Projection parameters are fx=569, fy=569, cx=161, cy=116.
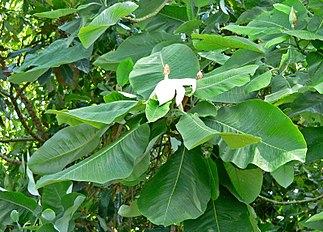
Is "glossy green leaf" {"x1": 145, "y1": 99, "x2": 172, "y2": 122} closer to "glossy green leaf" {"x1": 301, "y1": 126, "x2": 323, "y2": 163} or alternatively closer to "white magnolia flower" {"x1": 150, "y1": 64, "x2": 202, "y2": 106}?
"white magnolia flower" {"x1": 150, "y1": 64, "x2": 202, "y2": 106}

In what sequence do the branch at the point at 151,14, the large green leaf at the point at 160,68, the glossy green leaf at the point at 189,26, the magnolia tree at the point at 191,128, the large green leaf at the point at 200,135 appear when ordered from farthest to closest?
the branch at the point at 151,14 < the glossy green leaf at the point at 189,26 < the large green leaf at the point at 160,68 < the magnolia tree at the point at 191,128 < the large green leaf at the point at 200,135

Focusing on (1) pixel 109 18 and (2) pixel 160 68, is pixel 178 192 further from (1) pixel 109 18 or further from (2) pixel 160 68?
(1) pixel 109 18

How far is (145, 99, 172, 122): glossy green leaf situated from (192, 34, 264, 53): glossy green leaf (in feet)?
0.69

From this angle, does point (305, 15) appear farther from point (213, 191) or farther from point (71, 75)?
point (71, 75)

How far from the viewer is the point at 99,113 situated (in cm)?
91

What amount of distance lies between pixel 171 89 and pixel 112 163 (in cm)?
15

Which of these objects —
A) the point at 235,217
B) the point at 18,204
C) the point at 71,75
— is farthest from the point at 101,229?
the point at 235,217

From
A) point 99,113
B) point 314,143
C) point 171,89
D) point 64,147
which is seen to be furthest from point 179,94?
point 314,143

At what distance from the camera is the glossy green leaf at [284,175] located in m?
0.91

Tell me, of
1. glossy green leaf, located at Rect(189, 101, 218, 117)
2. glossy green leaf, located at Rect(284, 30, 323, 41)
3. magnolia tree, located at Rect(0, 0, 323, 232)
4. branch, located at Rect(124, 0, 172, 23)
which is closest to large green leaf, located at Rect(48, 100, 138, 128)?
magnolia tree, located at Rect(0, 0, 323, 232)

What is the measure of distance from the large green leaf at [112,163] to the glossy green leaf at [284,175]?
0.71 ft

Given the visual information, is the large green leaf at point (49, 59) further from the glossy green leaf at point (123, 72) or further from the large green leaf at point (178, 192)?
the large green leaf at point (178, 192)

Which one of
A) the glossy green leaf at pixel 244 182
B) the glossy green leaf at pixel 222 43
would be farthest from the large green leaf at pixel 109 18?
the glossy green leaf at pixel 244 182

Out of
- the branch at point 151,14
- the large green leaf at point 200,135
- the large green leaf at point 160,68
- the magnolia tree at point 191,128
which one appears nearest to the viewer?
the large green leaf at point 200,135
